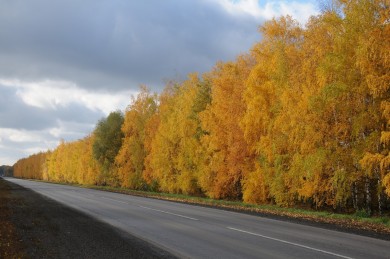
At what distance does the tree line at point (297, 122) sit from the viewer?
19.5 metres

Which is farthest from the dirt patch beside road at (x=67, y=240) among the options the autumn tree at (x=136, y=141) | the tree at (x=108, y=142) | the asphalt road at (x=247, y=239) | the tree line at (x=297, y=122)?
the tree at (x=108, y=142)

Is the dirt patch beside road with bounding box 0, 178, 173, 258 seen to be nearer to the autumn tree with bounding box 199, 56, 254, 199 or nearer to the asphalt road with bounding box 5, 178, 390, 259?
the asphalt road with bounding box 5, 178, 390, 259

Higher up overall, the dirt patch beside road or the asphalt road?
the asphalt road

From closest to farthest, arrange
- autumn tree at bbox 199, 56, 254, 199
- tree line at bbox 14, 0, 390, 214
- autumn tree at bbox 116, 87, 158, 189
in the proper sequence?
tree line at bbox 14, 0, 390, 214
autumn tree at bbox 199, 56, 254, 199
autumn tree at bbox 116, 87, 158, 189

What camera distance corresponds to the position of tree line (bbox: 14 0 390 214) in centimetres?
1948

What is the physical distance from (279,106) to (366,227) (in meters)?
12.0

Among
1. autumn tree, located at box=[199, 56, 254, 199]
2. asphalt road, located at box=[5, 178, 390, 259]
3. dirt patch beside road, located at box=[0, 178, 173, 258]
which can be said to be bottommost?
dirt patch beside road, located at box=[0, 178, 173, 258]

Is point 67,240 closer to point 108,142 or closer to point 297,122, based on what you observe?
point 297,122

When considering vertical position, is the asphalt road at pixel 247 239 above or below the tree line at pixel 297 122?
below

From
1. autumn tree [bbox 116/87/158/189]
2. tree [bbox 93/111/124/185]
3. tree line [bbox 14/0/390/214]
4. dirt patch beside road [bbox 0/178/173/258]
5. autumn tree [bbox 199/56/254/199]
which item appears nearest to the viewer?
dirt patch beside road [bbox 0/178/173/258]

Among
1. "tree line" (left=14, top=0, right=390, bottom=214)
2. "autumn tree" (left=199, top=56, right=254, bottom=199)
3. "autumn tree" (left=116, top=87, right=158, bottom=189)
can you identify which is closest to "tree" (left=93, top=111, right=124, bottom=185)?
"autumn tree" (left=116, top=87, right=158, bottom=189)

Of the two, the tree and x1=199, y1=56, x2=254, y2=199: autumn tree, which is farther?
the tree

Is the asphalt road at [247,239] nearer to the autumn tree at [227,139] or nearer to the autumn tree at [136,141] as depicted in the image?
the autumn tree at [227,139]

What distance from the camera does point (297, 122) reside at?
23.0 m
